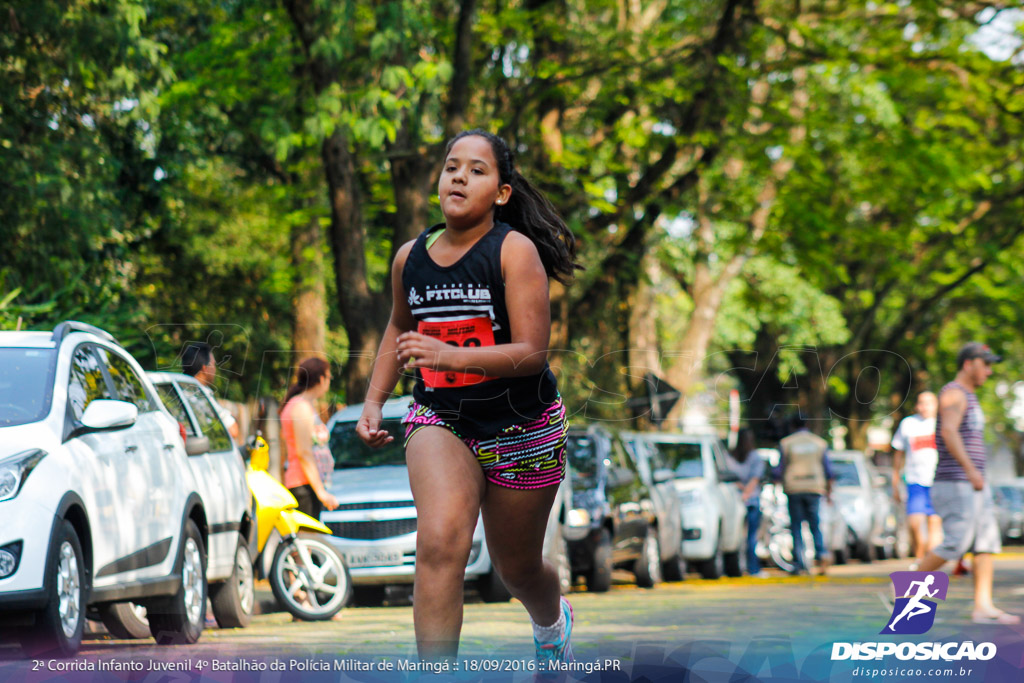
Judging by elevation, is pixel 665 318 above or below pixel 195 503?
above

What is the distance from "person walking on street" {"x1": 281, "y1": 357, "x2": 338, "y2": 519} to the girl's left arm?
6.37 metres

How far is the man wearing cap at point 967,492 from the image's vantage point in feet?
30.8

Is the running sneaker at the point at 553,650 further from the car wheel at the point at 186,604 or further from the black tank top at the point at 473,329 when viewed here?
the car wheel at the point at 186,604

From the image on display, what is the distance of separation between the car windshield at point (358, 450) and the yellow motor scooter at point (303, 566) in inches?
71.4

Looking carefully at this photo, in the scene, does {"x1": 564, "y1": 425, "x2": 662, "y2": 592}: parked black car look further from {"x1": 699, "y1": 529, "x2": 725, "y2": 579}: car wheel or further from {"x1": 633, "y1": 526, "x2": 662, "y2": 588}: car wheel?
{"x1": 699, "y1": 529, "x2": 725, "y2": 579}: car wheel

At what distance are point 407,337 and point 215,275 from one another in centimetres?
2171

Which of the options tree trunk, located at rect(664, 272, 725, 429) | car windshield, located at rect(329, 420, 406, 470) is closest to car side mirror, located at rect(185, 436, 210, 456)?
car windshield, located at rect(329, 420, 406, 470)

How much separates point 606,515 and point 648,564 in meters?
1.63

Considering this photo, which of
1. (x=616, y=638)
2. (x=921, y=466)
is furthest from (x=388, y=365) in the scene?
(x=921, y=466)

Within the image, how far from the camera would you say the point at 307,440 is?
35.8 ft

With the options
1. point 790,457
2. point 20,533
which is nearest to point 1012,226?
point 790,457

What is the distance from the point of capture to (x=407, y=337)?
443 centimetres

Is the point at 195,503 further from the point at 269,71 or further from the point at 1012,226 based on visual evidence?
the point at 1012,226

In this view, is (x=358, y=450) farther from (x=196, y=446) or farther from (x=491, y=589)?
(x=196, y=446)
